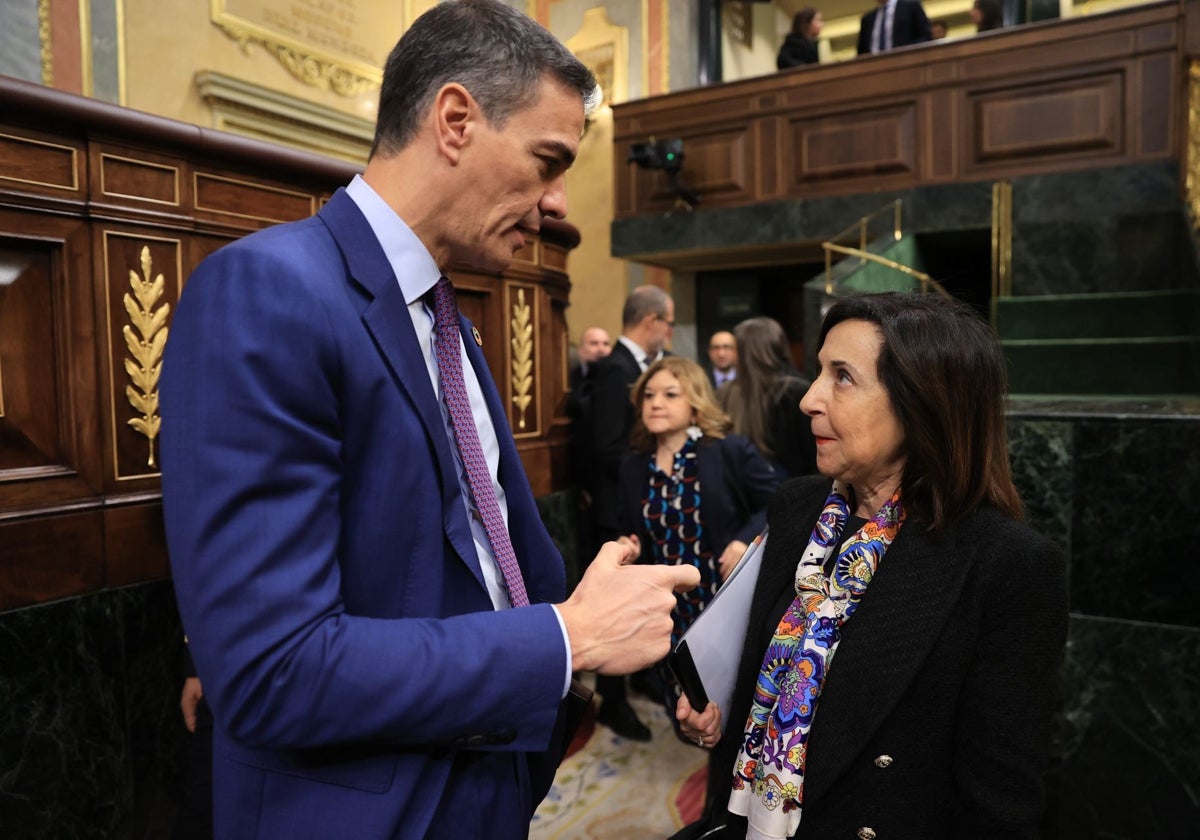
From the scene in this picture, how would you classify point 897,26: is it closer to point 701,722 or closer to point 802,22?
point 802,22

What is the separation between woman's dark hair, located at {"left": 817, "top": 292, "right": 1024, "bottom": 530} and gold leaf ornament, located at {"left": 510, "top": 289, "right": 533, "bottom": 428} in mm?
1890

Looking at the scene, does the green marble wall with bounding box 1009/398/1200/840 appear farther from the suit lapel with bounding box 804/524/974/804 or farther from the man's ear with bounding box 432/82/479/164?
the man's ear with bounding box 432/82/479/164

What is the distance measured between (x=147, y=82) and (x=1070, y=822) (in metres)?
6.47

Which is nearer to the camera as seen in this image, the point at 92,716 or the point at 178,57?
the point at 92,716

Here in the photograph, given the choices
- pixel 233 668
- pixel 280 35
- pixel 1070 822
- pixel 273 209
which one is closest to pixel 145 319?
pixel 273 209

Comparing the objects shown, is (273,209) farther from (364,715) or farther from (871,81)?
(871,81)

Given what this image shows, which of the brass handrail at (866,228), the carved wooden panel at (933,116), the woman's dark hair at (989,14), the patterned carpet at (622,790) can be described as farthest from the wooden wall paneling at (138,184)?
the woman's dark hair at (989,14)

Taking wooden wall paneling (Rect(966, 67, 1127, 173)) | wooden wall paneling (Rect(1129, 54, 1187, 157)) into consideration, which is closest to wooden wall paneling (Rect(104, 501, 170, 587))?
wooden wall paneling (Rect(966, 67, 1127, 173))

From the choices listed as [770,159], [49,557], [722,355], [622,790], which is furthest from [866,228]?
[49,557]

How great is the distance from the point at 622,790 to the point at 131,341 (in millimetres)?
2152

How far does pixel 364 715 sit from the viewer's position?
0.73 metres

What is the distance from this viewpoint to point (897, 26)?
24.3 feet

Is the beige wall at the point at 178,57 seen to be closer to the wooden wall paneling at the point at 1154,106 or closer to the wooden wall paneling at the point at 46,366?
the wooden wall paneling at the point at 46,366

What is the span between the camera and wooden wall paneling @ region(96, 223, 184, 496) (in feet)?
5.95
